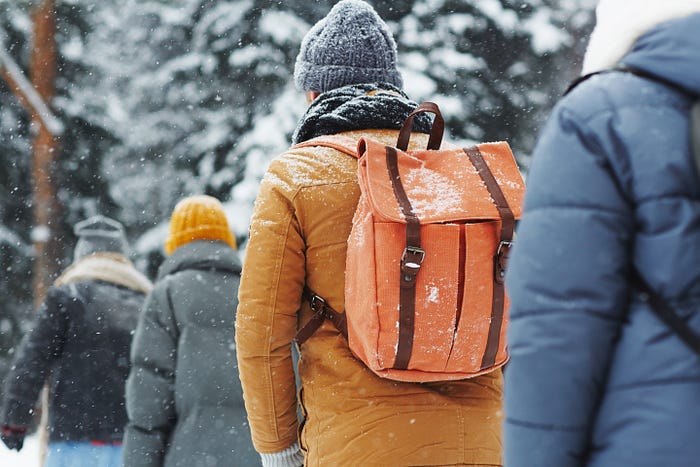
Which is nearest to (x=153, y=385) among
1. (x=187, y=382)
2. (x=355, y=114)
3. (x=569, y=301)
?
(x=187, y=382)

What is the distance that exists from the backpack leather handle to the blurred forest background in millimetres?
9122

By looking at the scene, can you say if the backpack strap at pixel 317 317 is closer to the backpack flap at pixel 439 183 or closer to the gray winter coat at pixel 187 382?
the backpack flap at pixel 439 183

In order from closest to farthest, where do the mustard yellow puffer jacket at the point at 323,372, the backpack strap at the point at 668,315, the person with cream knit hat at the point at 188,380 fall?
1. the backpack strap at the point at 668,315
2. the mustard yellow puffer jacket at the point at 323,372
3. the person with cream knit hat at the point at 188,380

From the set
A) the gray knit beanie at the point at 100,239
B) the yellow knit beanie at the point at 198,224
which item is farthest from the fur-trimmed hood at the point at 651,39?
the gray knit beanie at the point at 100,239

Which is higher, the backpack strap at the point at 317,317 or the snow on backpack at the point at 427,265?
the snow on backpack at the point at 427,265

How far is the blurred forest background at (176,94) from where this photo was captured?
11883 mm

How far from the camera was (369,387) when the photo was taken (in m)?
2.32

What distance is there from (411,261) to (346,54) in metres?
1.15

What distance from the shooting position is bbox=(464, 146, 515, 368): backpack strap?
2225 millimetres

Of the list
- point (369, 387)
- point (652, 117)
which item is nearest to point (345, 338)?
point (369, 387)

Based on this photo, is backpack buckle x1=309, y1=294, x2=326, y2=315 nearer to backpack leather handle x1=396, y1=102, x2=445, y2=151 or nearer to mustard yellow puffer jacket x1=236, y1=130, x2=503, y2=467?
mustard yellow puffer jacket x1=236, y1=130, x2=503, y2=467

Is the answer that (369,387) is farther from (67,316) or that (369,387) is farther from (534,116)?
(534,116)

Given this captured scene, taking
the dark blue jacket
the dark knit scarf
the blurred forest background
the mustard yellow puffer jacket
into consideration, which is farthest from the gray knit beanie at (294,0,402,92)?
the blurred forest background

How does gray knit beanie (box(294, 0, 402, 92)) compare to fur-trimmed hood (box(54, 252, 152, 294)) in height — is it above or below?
above
